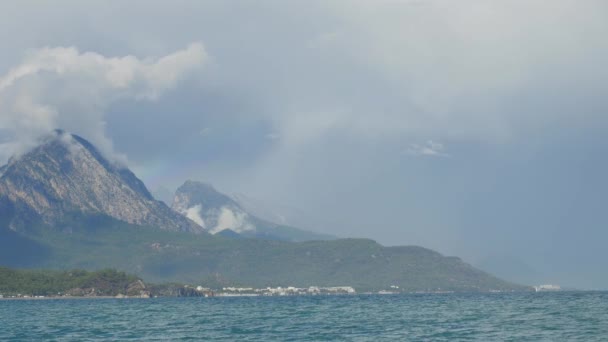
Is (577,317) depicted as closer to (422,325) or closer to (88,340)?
(422,325)

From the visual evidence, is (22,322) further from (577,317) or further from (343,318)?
(577,317)

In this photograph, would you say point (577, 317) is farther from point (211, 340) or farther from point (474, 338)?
point (211, 340)

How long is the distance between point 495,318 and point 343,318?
108 feet

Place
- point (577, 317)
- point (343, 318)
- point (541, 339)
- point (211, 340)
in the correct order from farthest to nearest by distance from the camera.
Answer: point (343, 318), point (577, 317), point (211, 340), point (541, 339)

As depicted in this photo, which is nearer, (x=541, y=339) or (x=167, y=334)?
(x=541, y=339)

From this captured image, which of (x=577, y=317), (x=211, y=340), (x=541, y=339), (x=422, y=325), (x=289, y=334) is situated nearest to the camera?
(x=541, y=339)

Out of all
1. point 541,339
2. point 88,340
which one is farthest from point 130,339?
point 541,339

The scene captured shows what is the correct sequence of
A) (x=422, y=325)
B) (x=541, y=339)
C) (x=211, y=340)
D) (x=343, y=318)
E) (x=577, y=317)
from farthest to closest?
(x=343, y=318) < (x=577, y=317) < (x=422, y=325) < (x=211, y=340) < (x=541, y=339)

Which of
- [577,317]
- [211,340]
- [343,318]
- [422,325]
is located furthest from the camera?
[343,318]

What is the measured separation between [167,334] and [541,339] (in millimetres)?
60990

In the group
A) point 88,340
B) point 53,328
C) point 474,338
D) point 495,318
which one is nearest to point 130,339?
point 88,340

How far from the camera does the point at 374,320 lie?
176m

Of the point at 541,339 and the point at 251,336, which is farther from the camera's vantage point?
the point at 251,336

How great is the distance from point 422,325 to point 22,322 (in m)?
92.7
